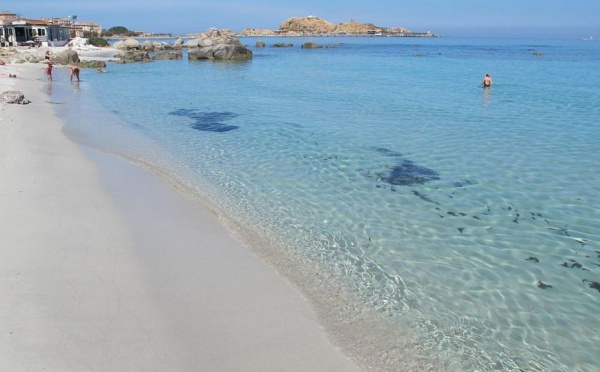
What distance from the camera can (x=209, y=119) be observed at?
19.6m

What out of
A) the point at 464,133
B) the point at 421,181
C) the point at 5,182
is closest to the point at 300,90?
the point at 464,133

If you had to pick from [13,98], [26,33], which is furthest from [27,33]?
[13,98]

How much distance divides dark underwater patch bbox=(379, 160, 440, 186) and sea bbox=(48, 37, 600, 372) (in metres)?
0.05

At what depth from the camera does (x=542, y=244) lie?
8000mm

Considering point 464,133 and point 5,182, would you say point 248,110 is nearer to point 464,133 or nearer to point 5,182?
point 464,133

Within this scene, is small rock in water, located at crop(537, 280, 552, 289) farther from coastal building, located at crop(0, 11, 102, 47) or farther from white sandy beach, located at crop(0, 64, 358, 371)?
coastal building, located at crop(0, 11, 102, 47)

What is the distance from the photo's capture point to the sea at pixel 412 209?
223 inches

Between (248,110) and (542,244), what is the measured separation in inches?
631

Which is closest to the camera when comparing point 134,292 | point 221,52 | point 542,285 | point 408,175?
point 134,292

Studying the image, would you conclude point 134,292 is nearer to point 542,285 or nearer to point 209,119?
point 542,285

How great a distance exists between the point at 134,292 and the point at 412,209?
5.58 metres

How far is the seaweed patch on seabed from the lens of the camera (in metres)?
17.6

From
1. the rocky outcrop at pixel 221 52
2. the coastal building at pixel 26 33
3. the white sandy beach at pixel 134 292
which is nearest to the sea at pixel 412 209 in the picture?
the white sandy beach at pixel 134 292

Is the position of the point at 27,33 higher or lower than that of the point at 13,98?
higher
